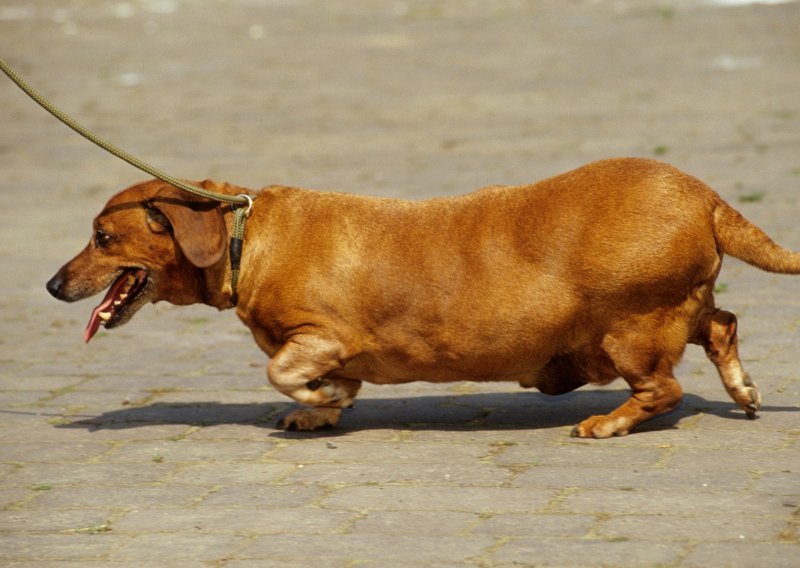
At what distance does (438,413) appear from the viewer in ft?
23.7

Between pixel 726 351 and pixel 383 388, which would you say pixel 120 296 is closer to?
pixel 383 388

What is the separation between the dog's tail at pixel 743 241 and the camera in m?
6.38

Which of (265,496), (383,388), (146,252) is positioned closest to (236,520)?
(265,496)

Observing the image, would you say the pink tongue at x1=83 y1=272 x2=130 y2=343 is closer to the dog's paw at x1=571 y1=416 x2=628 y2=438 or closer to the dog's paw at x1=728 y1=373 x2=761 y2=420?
the dog's paw at x1=571 y1=416 x2=628 y2=438

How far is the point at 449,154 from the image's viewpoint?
15.1 m

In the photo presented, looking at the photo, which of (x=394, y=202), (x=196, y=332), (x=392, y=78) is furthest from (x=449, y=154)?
(x=394, y=202)

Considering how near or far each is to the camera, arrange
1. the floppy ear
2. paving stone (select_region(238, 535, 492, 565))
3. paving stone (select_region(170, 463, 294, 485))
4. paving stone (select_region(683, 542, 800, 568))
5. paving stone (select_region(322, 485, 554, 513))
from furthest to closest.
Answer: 1. the floppy ear
2. paving stone (select_region(170, 463, 294, 485))
3. paving stone (select_region(322, 485, 554, 513))
4. paving stone (select_region(238, 535, 492, 565))
5. paving stone (select_region(683, 542, 800, 568))

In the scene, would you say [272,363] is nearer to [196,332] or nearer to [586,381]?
[586,381]

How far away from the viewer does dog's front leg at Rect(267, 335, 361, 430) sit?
21.7 ft

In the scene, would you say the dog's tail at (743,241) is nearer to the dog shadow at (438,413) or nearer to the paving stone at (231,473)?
the dog shadow at (438,413)

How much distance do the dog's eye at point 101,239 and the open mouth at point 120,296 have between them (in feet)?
0.56

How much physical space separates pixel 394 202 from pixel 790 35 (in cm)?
1575

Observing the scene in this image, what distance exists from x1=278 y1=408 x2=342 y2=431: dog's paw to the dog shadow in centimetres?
4

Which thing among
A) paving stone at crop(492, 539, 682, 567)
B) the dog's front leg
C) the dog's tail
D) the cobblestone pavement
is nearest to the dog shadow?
the cobblestone pavement
